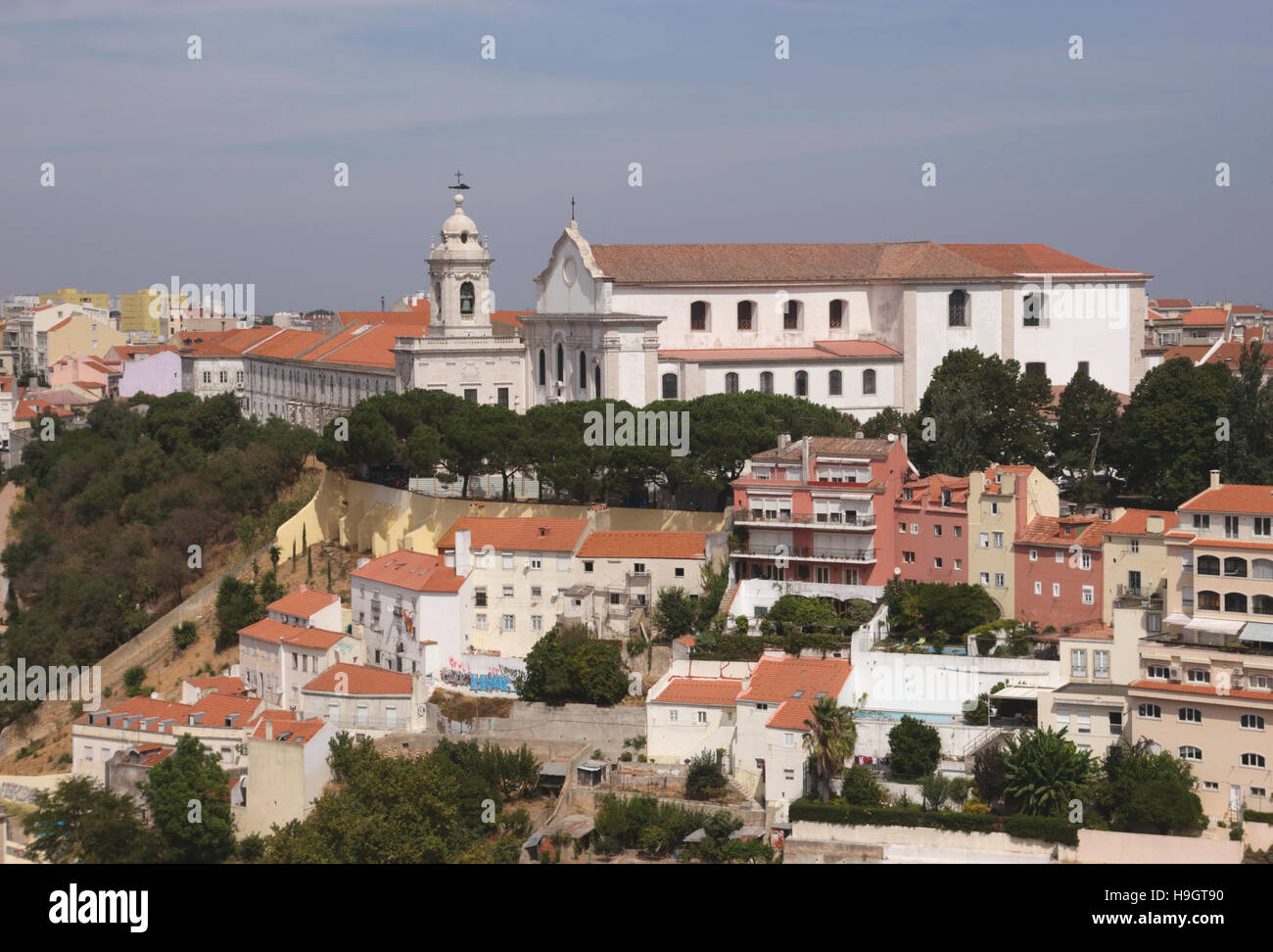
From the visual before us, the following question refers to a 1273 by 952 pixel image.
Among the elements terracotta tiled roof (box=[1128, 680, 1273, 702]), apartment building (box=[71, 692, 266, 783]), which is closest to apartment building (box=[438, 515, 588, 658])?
apartment building (box=[71, 692, 266, 783])

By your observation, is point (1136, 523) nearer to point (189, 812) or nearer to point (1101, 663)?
point (1101, 663)

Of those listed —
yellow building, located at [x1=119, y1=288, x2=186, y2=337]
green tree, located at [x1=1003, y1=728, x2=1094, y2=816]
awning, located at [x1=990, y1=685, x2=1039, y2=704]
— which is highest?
yellow building, located at [x1=119, y1=288, x2=186, y2=337]

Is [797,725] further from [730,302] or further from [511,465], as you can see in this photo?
[730,302]

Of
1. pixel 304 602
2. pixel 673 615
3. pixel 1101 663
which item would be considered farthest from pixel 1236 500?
pixel 304 602

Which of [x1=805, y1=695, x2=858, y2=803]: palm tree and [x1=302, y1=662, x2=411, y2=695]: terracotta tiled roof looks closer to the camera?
[x1=805, y1=695, x2=858, y2=803]: palm tree

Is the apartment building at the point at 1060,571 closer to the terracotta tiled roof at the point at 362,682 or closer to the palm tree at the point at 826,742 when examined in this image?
the palm tree at the point at 826,742

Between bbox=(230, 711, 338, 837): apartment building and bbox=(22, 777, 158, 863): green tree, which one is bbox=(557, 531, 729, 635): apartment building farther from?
bbox=(22, 777, 158, 863): green tree
